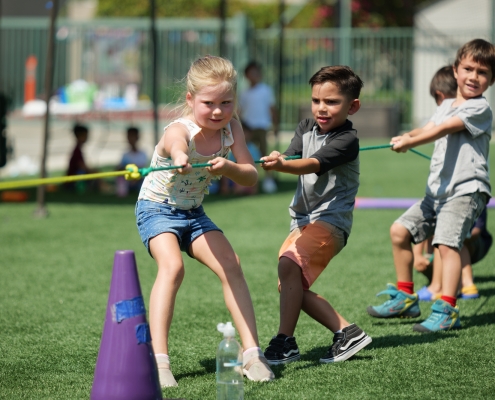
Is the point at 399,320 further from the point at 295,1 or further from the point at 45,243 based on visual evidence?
the point at 295,1

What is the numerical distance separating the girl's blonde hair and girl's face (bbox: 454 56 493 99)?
1.67 m

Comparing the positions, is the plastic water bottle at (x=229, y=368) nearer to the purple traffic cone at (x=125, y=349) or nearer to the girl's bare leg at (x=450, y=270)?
the purple traffic cone at (x=125, y=349)

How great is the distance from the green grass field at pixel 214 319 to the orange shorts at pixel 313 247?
1.57 ft

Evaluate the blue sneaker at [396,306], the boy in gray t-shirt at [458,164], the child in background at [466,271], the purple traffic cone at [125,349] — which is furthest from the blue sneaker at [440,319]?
the purple traffic cone at [125,349]

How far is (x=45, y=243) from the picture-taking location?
317 inches

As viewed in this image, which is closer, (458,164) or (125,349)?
(125,349)

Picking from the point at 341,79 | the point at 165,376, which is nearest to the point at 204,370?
the point at 165,376

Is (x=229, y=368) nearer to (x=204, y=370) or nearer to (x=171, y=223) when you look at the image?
(x=204, y=370)

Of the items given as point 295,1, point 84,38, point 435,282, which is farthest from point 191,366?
point 295,1

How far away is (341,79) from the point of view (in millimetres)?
4199

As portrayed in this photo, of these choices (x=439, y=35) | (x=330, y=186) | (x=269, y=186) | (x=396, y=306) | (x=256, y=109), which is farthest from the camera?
(x=439, y=35)

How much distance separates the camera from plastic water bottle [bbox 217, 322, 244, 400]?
11.3 feet

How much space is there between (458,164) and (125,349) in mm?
2495

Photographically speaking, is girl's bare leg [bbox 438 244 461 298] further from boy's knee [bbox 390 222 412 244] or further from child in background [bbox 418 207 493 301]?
child in background [bbox 418 207 493 301]
